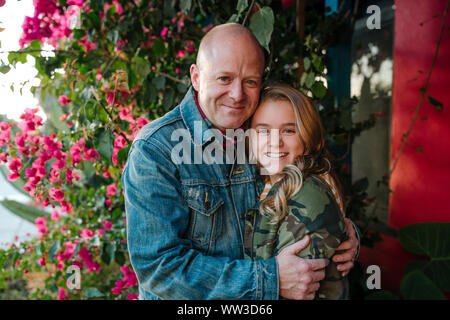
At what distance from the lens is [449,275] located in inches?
86.0

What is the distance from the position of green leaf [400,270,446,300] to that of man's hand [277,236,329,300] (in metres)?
0.99

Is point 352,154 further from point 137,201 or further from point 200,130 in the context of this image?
point 137,201

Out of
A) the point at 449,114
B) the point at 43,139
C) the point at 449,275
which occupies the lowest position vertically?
the point at 449,275

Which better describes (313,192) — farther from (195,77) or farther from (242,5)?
(242,5)

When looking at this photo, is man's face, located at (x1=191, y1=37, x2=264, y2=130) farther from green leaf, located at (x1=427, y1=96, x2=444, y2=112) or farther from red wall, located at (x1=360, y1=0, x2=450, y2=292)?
red wall, located at (x1=360, y1=0, x2=450, y2=292)

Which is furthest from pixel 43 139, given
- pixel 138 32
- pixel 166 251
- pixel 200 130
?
pixel 166 251

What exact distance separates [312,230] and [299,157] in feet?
1.09

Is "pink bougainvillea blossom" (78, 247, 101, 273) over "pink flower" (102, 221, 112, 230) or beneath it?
beneath

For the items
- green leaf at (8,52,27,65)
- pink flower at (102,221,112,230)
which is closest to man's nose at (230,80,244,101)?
green leaf at (8,52,27,65)

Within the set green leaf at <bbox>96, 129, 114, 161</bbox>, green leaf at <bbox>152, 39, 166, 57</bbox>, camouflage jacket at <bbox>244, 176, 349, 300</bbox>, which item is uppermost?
green leaf at <bbox>152, 39, 166, 57</bbox>

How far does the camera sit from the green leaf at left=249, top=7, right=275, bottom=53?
1.44 metres

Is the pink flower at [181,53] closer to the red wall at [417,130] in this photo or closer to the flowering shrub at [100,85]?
the flowering shrub at [100,85]

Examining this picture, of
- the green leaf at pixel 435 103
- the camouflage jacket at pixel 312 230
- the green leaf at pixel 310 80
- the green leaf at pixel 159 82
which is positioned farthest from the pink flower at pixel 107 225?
the green leaf at pixel 435 103

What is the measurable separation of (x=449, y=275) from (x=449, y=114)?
0.99 m
